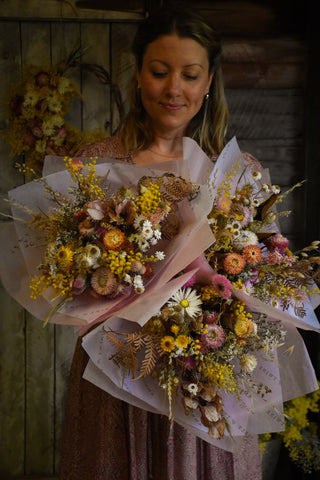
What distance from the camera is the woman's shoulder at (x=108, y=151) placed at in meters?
1.43

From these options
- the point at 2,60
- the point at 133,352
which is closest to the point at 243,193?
the point at 133,352

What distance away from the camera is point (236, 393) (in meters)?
1.07

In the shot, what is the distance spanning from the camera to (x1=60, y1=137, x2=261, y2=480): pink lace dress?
1.17m

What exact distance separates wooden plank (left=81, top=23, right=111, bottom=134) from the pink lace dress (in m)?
1.19

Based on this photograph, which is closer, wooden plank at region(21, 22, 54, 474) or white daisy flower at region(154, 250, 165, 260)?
white daisy flower at region(154, 250, 165, 260)

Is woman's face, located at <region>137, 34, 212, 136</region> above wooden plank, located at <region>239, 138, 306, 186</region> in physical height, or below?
above

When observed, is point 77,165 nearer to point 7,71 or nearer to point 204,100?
point 204,100

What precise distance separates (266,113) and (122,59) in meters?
0.73

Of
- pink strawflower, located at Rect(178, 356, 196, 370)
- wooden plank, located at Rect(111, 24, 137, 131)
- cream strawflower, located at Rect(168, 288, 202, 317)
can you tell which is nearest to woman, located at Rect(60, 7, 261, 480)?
pink strawflower, located at Rect(178, 356, 196, 370)

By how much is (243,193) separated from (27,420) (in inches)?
71.5

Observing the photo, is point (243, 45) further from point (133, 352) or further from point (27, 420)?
point (27, 420)

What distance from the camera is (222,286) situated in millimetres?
926

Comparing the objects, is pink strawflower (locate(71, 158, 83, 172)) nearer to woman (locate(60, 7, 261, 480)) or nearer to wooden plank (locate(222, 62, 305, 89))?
woman (locate(60, 7, 261, 480))

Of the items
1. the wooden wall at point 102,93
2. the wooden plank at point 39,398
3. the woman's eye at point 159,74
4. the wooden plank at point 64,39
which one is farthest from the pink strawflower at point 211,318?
the wooden plank at point 64,39
